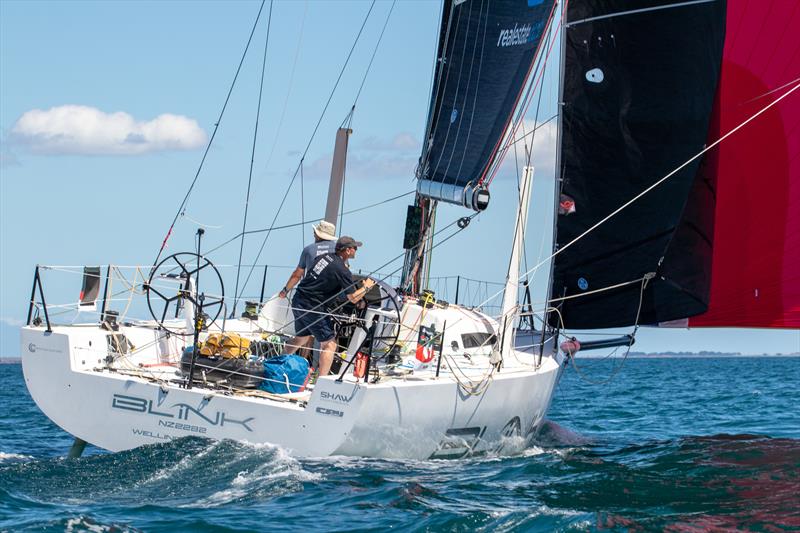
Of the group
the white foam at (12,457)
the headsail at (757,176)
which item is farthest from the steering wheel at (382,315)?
the headsail at (757,176)

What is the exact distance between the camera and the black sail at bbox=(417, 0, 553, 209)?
12.8 meters

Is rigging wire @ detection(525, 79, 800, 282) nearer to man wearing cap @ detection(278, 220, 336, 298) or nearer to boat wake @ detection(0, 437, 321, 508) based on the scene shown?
man wearing cap @ detection(278, 220, 336, 298)

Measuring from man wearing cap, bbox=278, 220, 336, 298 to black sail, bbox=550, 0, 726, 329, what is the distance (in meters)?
2.72

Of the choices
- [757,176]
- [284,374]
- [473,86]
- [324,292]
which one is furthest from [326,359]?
[757,176]

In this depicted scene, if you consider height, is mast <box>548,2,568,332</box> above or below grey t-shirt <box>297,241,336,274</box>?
above

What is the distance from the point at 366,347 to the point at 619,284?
13.3 feet

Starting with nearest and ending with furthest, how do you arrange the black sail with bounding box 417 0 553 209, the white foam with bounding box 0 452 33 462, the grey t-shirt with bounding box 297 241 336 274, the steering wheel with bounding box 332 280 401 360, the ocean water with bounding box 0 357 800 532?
the ocean water with bounding box 0 357 800 532 → the steering wheel with bounding box 332 280 401 360 → the white foam with bounding box 0 452 33 462 → the grey t-shirt with bounding box 297 241 336 274 → the black sail with bounding box 417 0 553 209

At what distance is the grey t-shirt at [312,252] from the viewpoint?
11.0m

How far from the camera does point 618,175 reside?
1204 cm

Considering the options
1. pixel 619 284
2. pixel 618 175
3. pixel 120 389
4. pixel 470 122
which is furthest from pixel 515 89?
pixel 120 389

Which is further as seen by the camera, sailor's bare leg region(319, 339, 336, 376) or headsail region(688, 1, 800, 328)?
headsail region(688, 1, 800, 328)

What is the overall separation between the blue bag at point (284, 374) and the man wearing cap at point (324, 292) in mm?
280

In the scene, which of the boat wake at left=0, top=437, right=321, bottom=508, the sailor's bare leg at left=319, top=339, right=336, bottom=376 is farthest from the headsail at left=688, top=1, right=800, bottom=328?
the boat wake at left=0, top=437, right=321, bottom=508

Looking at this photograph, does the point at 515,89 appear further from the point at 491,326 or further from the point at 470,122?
the point at 491,326
